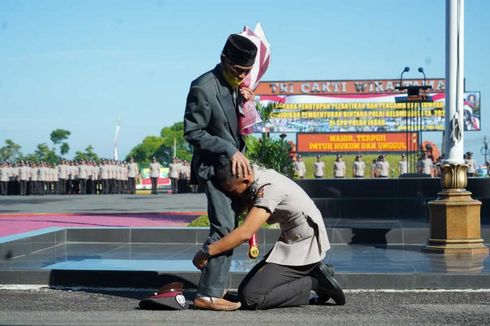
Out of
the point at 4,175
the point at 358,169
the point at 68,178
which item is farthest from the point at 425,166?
the point at 4,175

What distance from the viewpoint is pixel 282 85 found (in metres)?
51.7

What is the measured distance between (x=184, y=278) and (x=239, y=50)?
8.06ft

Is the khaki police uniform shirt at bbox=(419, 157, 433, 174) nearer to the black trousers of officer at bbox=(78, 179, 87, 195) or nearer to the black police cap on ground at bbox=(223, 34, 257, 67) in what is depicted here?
the black trousers of officer at bbox=(78, 179, 87, 195)

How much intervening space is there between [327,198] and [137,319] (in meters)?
11.9

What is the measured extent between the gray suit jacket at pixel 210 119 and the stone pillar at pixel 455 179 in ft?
14.6

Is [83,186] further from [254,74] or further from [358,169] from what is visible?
[254,74]

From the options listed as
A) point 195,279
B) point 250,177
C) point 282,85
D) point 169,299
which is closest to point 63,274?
point 195,279

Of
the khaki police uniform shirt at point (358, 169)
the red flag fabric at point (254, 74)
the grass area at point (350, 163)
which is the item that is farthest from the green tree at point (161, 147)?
the red flag fabric at point (254, 74)

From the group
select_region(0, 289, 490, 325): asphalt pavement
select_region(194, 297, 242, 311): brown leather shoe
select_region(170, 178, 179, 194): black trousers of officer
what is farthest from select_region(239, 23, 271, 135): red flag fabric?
select_region(170, 178, 179, 194): black trousers of officer

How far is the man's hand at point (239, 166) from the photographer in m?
5.73

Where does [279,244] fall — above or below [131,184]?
above

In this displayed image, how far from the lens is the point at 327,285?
19.7 feet

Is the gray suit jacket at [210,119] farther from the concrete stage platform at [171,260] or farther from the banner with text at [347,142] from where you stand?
the banner with text at [347,142]

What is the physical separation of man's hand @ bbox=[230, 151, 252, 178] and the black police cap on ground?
0.70 m
